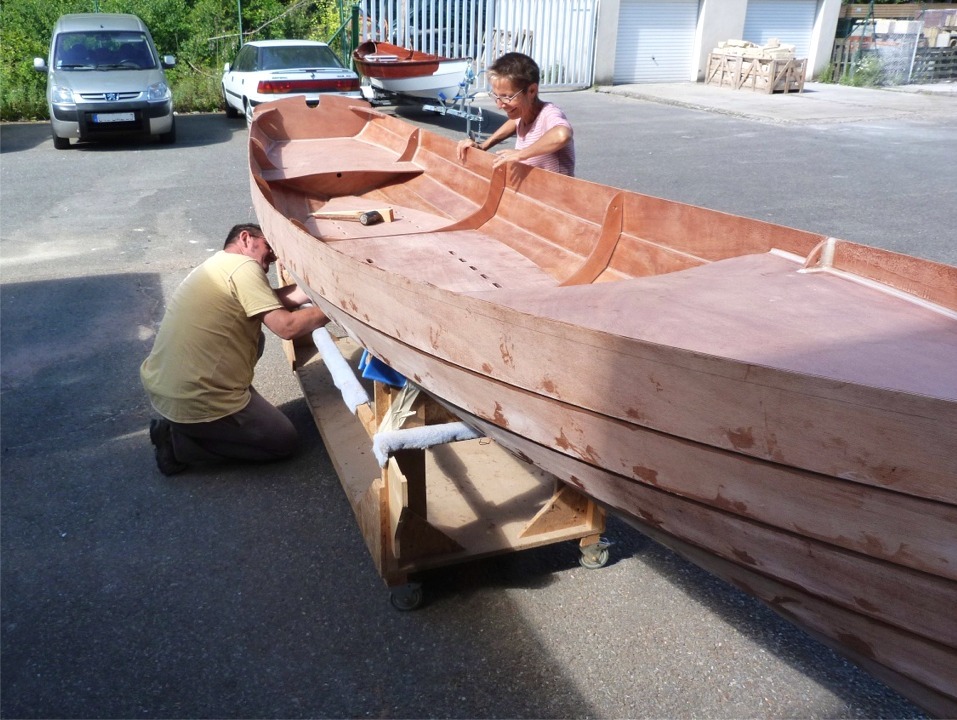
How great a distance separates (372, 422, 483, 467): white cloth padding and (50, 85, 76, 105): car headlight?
1180cm

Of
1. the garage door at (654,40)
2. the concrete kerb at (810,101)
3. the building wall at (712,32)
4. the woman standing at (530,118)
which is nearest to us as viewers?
the woman standing at (530,118)

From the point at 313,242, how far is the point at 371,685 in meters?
1.77

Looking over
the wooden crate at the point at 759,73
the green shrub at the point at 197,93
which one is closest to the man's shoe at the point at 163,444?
the green shrub at the point at 197,93

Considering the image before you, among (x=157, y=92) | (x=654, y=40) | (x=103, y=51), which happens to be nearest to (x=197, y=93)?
(x=103, y=51)

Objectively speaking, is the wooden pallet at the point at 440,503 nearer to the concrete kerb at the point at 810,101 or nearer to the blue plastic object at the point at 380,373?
the blue plastic object at the point at 380,373

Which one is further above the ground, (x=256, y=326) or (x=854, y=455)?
(x=854, y=455)

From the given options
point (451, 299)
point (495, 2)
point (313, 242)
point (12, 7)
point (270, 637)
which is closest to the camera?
point (451, 299)

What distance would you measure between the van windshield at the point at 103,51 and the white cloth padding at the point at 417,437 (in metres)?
12.5

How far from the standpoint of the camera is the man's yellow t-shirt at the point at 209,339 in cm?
393

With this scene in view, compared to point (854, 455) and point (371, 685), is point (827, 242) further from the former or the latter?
point (371, 685)

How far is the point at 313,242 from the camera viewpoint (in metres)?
3.50

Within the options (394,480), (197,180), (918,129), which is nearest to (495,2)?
(918,129)

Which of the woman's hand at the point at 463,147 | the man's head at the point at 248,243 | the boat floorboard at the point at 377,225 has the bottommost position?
the boat floorboard at the point at 377,225

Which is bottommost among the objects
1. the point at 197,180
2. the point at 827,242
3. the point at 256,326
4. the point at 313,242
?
the point at 197,180
